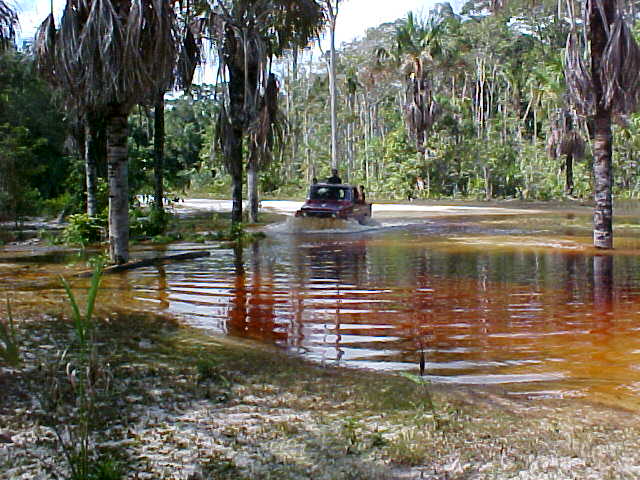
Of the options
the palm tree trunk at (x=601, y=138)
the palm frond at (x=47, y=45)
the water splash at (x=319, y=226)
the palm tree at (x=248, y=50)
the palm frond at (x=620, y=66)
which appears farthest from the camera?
the water splash at (x=319, y=226)

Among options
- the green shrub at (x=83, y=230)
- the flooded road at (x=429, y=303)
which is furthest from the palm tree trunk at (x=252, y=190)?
the green shrub at (x=83, y=230)

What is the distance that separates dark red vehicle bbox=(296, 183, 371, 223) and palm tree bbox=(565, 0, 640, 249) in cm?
972

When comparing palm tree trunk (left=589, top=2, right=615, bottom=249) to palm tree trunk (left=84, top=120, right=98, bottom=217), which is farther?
palm tree trunk (left=84, top=120, right=98, bottom=217)

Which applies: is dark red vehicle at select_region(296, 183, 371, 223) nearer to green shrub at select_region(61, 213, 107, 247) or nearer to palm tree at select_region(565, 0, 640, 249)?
green shrub at select_region(61, 213, 107, 247)

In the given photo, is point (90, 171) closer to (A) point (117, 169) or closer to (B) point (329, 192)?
Result: (A) point (117, 169)

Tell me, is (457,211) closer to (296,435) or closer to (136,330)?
(136,330)

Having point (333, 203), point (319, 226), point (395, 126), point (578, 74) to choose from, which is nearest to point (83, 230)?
point (319, 226)

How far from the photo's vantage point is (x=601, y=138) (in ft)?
55.4

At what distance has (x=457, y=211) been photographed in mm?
37781

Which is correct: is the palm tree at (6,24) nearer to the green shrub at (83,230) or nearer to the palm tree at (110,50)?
the palm tree at (110,50)

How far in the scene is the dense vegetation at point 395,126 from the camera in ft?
77.1

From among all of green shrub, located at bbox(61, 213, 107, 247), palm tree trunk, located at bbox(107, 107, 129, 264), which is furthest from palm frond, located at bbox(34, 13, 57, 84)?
green shrub, located at bbox(61, 213, 107, 247)

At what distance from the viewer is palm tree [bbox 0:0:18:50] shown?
15123mm

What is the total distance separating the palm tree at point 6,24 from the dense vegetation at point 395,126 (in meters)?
1.90
